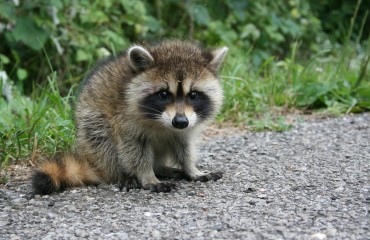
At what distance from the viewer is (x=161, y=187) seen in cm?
412

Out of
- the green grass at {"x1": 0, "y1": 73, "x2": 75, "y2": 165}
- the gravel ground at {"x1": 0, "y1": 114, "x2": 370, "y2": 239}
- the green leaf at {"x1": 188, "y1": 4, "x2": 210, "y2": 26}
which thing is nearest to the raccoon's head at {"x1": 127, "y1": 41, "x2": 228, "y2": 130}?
the gravel ground at {"x1": 0, "y1": 114, "x2": 370, "y2": 239}

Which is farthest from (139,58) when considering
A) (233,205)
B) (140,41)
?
(233,205)

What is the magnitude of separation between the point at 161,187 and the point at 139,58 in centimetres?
87

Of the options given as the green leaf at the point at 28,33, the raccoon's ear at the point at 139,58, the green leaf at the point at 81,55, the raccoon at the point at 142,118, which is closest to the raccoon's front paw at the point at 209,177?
the raccoon at the point at 142,118

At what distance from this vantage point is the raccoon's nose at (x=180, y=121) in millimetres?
4012

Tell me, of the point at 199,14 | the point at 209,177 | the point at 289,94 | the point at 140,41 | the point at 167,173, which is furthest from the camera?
the point at 199,14

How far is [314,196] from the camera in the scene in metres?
3.74

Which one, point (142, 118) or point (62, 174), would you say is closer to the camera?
point (62, 174)

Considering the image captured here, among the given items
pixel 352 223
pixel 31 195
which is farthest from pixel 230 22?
pixel 352 223

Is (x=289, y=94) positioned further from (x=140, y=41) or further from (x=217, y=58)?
(x=217, y=58)

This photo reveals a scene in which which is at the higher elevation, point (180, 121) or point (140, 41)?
point (140, 41)

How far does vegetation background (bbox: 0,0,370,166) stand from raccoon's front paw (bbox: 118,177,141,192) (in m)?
0.82

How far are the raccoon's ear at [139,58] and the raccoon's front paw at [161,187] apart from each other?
0.79m

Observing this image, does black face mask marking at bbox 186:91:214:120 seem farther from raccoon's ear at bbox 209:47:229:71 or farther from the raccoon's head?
raccoon's ear at bbox 209:47:229:71
